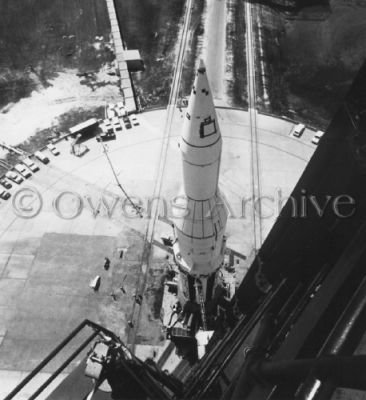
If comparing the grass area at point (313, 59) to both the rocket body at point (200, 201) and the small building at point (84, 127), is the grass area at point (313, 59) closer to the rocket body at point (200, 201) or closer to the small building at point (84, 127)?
the small building at point (84, 127)

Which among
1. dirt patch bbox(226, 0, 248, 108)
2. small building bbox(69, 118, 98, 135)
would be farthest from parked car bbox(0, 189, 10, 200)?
dirt patch bbox(226, 0, 248, 108)

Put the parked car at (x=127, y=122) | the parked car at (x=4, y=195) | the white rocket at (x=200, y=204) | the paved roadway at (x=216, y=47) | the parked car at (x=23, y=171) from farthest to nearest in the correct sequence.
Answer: the paved roadway at (x=216, y=47) → the parked car at (x=127, y=122) → the parked car at (x=23, y=171) → the parked car at (x=4, y=195) → the white rocket at (x=200, y=204)

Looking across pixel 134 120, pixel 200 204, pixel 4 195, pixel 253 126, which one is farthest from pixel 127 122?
pixel 200 204

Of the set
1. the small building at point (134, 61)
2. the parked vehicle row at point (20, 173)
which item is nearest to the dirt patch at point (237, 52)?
the small building at point (134, 61)

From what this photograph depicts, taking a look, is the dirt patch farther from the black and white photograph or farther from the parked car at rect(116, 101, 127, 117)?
the parked car at rect(116, 101, 127, 117)

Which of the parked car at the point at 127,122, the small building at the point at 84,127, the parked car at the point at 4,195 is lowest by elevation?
the parked car at the point at 4,195

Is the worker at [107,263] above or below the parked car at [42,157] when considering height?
below

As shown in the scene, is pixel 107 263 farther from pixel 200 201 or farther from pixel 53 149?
pixel 200 201

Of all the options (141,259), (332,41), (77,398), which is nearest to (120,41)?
(332,41)

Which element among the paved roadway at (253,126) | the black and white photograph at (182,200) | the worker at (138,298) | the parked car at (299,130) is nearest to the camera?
the black and white photograph at (182,200)
